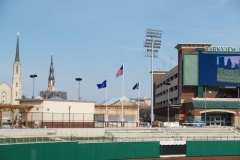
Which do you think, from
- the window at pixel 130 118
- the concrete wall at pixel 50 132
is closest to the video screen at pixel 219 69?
the window at pixel 130 118

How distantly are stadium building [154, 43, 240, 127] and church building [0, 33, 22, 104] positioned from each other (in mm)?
62094

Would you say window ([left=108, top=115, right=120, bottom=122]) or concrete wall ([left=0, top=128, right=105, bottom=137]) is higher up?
window ([left=108, top=115, right=120, bottom=122])

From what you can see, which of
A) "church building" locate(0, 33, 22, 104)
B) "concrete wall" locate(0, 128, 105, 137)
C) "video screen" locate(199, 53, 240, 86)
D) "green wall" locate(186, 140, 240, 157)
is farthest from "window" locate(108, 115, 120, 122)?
"church building" locate(0, 33, 22, 104)

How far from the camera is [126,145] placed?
3803 centimetres

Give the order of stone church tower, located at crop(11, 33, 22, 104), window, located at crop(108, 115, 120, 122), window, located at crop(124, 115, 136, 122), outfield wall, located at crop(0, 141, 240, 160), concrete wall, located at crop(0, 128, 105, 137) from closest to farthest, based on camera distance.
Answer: outfield wall, located at crop(0, 141, 240, 160), concrete wall, located at crop(0, 128, 105, 137), window, located at crop(124, 115, 136, 122), window, located at crop(108, 115, 120, 122), stone church tower, located at crop(11, 33, 22, 104)

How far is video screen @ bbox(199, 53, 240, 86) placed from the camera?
71250mm

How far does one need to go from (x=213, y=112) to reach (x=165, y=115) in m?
27.0

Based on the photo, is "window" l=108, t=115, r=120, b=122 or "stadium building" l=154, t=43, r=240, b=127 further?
"stadium building" l=154, t=43, r=240, b=127

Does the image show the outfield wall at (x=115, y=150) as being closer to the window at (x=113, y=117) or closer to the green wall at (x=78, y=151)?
the green wall at (x=78, y=151)

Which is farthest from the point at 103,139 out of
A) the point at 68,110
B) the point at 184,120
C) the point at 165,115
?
the point at 165,115

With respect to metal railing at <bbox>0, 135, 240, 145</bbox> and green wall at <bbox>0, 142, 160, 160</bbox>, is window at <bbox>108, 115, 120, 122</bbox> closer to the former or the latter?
metal railing at <bbox>0, 135, 240, 145</bbox>

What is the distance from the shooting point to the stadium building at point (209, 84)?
69.8m

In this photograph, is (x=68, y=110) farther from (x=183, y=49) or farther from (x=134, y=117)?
(x=183, y=49)

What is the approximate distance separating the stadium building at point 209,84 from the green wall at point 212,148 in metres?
25.8
